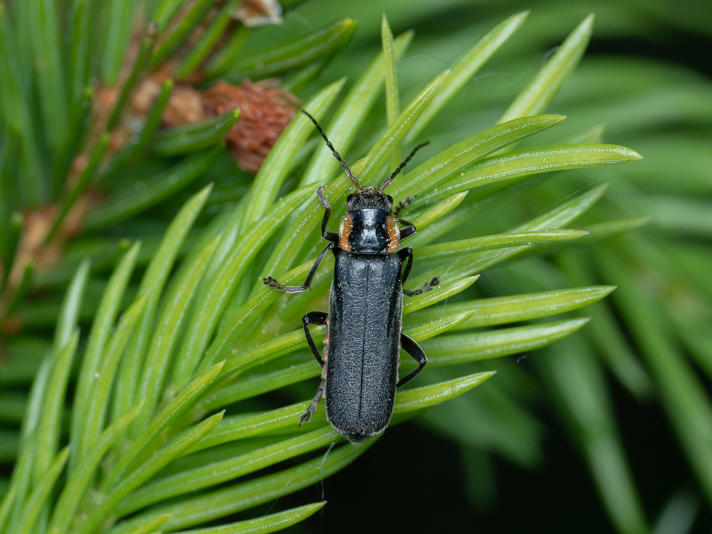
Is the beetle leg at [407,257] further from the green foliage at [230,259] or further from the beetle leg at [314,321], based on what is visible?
the beetle leg at [314,321]

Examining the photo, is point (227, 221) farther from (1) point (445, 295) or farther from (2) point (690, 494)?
(2) point (690, 494)

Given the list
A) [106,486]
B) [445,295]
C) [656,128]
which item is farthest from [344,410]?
[656,128]

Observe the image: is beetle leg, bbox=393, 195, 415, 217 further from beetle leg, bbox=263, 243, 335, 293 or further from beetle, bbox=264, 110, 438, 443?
beetle leg, bbox=263, 243, 335, 293

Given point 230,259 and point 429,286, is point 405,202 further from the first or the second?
point 230,259

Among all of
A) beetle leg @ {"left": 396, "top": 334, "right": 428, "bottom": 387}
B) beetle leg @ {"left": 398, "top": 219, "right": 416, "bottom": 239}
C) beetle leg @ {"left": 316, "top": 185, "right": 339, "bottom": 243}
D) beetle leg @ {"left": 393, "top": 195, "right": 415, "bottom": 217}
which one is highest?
beetle leg @ {"left": 398, "top": 219, "right": 416, "bottom": 239}

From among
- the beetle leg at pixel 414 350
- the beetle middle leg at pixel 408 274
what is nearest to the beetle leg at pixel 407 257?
the beetle middle leg at pixel 408 274

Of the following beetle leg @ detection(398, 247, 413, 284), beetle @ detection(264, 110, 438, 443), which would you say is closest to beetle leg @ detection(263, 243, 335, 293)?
beetle @ detection(264, 110, 438, 443)

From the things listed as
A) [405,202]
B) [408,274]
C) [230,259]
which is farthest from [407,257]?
[230,259]
